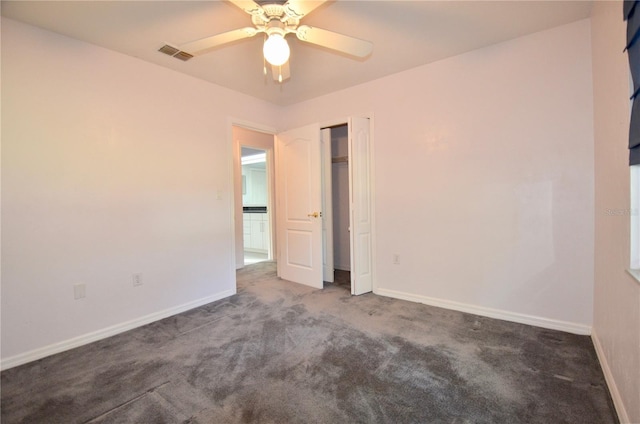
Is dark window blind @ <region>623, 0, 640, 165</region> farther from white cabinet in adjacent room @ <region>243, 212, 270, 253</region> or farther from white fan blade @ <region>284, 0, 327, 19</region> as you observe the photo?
white cabinet in adjacent room @ <region>243, 212, 270, 253</region>

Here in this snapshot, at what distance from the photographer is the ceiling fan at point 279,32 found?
1644 mm

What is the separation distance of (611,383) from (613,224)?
3.02 feet

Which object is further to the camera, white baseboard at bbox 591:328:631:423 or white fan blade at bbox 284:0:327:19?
white fan blade at bbox 284:0:327:19

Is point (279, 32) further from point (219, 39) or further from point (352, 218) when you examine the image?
point (352, 218)

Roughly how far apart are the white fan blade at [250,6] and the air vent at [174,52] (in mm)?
1264

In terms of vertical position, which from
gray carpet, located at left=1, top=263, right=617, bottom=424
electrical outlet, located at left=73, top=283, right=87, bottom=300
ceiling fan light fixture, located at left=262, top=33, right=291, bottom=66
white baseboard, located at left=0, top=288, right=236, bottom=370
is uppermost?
ceiling fan light fixture, located at left=262, top=33, right=291, bottom=66

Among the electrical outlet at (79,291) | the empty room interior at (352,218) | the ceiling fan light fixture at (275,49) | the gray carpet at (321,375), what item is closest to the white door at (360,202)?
the empty room interior at (352,218)

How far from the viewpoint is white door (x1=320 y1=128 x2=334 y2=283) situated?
400 cm

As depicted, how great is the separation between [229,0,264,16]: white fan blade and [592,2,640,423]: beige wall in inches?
77.3

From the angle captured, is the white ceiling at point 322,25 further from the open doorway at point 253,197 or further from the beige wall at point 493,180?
the open doorway at point 253,197

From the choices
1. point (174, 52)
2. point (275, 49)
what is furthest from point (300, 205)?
point (275, 49)

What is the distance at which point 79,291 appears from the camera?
2.41m

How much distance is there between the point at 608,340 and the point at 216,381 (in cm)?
249

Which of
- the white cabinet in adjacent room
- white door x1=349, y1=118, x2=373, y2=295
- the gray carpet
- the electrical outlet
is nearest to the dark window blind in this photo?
the gray carpet
